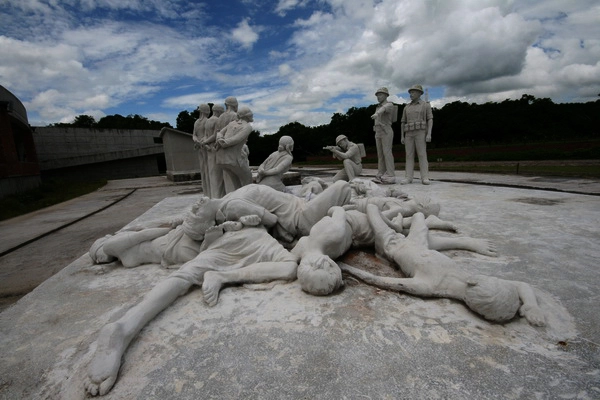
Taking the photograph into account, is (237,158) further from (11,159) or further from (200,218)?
(11,159)

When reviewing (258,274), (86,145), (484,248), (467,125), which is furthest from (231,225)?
(467,125)

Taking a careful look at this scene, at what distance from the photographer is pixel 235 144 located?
5.58 m

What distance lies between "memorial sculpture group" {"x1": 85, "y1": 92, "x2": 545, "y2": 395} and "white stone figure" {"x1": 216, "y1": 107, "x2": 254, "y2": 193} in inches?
82.8

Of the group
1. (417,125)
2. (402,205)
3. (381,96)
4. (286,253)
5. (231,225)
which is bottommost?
(286,253)

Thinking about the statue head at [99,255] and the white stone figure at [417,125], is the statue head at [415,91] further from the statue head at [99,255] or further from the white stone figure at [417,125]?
the statue head at [99,255]

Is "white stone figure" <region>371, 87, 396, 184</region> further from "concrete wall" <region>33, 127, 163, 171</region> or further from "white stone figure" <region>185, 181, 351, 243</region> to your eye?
"concrete wall" <region>33, 127, 163, 171</region>

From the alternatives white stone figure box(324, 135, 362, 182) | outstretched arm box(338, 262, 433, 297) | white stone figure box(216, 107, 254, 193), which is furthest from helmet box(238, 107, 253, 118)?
outstretched arm box(338, 262, 433, 297)

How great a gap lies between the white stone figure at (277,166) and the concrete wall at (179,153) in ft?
43.6

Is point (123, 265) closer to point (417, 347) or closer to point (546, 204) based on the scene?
point (417, 347)

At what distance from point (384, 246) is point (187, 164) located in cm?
1807

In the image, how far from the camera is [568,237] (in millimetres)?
3486

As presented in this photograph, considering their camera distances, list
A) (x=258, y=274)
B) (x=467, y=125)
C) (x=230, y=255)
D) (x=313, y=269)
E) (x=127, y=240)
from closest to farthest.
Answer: (x=313, y=269) → (x=258, y=274) → (x=230, y=255) → (x=127, y=240) → (x=467, y=125)

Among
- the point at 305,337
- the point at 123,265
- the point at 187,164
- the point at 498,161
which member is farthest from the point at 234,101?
the point at 498,161

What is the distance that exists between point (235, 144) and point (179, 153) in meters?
14.6
